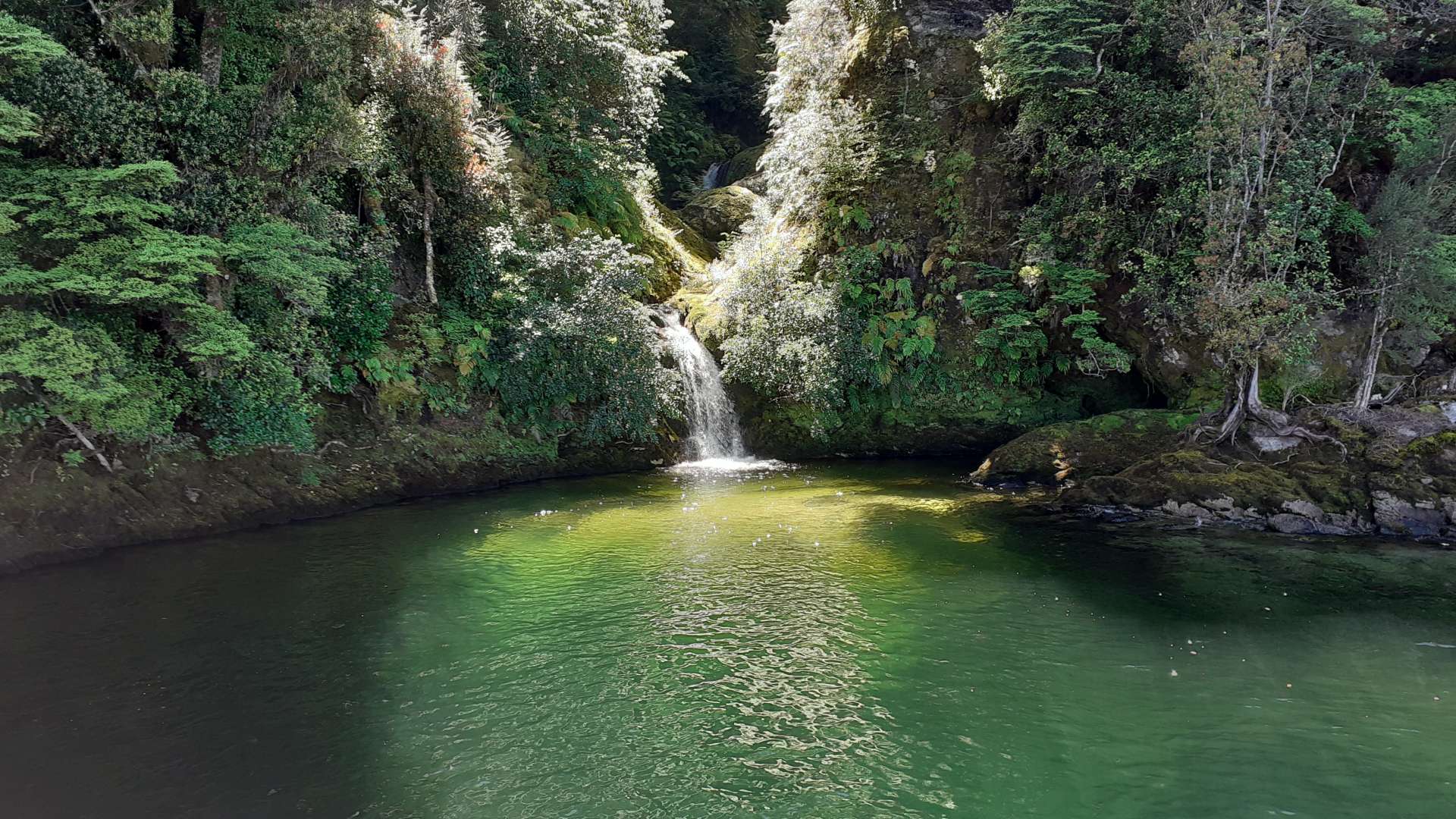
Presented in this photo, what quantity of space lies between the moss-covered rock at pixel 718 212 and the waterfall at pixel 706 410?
32.6 feet

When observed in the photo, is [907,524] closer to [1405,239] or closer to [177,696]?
[177,696]

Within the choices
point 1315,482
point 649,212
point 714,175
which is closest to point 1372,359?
point 1315,482

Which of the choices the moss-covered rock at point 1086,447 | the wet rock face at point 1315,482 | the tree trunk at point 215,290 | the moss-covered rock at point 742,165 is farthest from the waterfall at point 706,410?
the moss-covered rock at point 742,165

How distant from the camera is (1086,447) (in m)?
14.4

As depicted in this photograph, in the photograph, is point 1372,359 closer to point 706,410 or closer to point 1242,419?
point 1242,419

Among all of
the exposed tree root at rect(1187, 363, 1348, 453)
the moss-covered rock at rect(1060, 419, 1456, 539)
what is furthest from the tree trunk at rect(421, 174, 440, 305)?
the exposed tree root at rect(1187, 363, 1348, 453)

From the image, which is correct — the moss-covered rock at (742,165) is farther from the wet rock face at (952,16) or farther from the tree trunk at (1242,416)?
the tree trunk at (1242,416)

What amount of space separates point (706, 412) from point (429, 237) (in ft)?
25.2

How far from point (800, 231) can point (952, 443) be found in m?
7.34

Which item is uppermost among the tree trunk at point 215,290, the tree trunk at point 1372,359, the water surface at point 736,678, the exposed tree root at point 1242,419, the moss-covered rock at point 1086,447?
the tree trunk at point 215,290

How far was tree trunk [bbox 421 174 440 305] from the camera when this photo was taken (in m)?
14.8

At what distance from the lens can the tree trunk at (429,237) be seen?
14.8 m

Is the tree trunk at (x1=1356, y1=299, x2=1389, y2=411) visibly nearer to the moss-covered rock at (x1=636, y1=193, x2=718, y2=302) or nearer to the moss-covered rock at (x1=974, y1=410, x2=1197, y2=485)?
the moss-covered rock at (x1=974, y1=410, x2=1197, y2=485)

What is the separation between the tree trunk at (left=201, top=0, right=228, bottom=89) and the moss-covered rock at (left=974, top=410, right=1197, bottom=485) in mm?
15439
